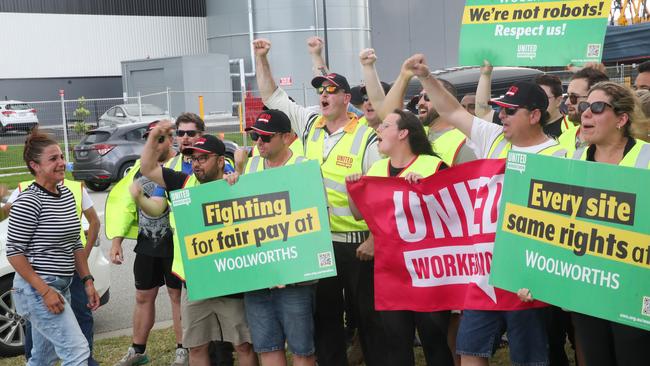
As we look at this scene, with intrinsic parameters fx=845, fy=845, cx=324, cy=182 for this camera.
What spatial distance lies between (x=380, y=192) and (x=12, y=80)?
44368mm

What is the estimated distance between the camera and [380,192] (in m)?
5.42

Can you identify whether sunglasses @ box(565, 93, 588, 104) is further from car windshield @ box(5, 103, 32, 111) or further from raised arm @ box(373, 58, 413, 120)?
car windshield @ box(5, 103, 32, 111)

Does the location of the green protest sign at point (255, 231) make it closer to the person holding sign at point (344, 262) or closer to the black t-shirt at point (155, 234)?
the person holding sign at point (344, 262)

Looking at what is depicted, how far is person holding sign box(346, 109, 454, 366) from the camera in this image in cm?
551

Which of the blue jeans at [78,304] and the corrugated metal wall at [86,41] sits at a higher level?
the corrugated metal wall at [86,41]

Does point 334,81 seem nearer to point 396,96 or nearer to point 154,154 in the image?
point 396,96

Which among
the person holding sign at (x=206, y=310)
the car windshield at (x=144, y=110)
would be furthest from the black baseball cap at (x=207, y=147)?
the car windshield at (x=144, y=110)

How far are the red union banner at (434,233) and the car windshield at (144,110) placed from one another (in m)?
25.2

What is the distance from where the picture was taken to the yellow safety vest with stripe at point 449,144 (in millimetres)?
6266

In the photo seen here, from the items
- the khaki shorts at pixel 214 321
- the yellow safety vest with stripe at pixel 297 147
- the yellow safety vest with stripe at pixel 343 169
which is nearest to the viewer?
the khaki shorts at pixel 214 321

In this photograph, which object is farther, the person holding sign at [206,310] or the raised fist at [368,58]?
the raised fist at [368,58]

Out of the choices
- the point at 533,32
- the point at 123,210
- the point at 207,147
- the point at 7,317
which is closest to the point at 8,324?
the point at 7,317

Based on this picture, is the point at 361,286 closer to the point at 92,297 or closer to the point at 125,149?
the point at 92,297

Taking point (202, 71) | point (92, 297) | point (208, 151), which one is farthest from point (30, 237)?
point (202, 71)
